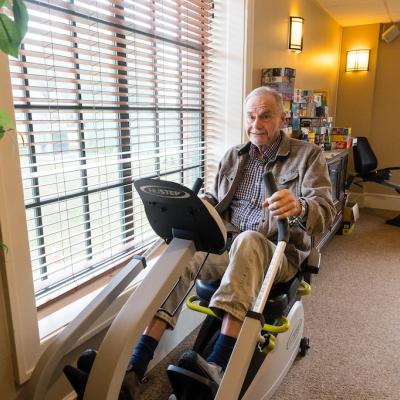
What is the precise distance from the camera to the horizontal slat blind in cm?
136

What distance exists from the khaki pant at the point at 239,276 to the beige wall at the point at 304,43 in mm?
1432

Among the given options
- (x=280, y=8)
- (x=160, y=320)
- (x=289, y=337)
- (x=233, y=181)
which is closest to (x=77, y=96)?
(x=233, y=181)

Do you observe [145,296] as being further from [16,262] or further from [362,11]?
[362,11]

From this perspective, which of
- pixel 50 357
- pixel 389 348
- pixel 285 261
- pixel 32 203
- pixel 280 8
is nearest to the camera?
pixel 50 357

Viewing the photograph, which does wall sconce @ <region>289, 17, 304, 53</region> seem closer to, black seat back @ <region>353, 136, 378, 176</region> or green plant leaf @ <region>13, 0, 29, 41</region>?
black seat back @ <region>353, 136, 378, 176</region>

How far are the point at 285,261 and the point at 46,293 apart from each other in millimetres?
1014

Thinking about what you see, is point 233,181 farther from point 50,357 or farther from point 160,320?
point 50,357

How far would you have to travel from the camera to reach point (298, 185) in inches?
65.7

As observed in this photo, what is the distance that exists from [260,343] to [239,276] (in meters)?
0.30

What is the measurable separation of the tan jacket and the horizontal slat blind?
438mm

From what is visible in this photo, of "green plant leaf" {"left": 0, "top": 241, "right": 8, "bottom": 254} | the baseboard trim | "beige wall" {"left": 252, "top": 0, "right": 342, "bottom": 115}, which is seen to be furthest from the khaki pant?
the baseboard trim

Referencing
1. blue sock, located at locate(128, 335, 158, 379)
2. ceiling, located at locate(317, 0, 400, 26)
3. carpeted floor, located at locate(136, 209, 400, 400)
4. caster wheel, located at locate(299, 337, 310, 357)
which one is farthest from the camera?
ceiling, located at locate(317, 0, 400, 26)

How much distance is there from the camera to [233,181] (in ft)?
5.96

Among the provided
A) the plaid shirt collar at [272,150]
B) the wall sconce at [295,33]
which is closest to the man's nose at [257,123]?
the plaid shirt collar at [272,150]
